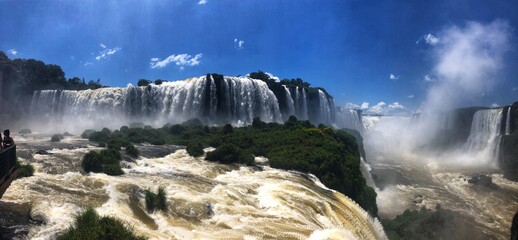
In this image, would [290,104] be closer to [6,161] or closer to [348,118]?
[348,118]

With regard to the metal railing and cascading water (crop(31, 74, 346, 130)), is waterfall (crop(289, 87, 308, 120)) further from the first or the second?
the metal railing

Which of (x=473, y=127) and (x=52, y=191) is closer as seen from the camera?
(x=52, y=191)

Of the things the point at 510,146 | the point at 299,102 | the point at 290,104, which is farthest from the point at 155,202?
the point at 299,102

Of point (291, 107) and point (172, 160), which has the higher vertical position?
point (291, 107)

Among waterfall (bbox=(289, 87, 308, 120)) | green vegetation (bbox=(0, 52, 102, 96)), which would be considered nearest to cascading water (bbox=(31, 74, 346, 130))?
waterfall (bbox=(289, 87, 308, 120))

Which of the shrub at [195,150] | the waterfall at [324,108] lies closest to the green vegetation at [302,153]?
the shrub at [195,150]

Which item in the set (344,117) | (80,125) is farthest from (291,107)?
(80,125)

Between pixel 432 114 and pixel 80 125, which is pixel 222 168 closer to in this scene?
pixel 80 125
